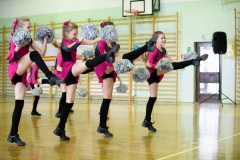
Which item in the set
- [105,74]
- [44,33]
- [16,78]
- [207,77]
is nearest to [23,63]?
[16,78]

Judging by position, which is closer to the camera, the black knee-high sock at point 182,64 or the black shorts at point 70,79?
the black shorts at point 70,79

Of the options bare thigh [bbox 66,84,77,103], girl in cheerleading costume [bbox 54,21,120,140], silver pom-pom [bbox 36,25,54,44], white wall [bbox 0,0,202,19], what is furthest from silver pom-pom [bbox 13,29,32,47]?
white wall [bbox 0,0,202,19]

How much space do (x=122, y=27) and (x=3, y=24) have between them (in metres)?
5.65

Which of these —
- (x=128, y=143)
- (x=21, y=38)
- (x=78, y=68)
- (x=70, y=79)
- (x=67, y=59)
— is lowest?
(x=128, y=143)

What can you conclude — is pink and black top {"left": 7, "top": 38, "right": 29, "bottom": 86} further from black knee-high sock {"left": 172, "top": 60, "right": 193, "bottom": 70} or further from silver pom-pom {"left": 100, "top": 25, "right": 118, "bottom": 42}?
black knee-high sock {"left": 172, "top": 60, "right": 193, "bottom": 70}

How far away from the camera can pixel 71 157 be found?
3148 millimetres

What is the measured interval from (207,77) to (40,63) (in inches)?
354

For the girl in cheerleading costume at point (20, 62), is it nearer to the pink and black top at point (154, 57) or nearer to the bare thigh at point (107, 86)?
the bare thigh at point (107, 86)

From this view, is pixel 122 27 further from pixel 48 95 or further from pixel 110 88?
pixel 110 88

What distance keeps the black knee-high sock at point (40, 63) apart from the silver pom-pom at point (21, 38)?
0.44 feet

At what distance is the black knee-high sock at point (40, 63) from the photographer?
3427 millimetres

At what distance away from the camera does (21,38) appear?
135 inches

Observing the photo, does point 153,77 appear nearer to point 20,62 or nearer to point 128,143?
point 128,143

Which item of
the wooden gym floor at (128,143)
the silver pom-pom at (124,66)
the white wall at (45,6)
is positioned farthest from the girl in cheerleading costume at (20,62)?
the white wall at (45,6)
